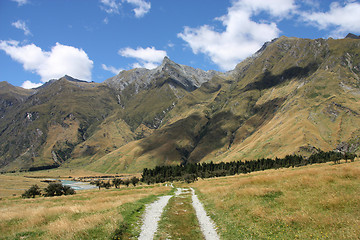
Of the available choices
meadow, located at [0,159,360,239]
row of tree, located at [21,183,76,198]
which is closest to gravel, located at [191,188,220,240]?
meadow, located at [0,159,360,239]

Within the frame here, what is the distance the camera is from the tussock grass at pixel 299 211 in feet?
46.8

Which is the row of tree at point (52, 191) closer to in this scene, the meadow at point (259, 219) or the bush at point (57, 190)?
the bush at point (57, 190)

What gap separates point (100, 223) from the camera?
1703 centimetres

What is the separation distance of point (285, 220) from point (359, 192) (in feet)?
27.9

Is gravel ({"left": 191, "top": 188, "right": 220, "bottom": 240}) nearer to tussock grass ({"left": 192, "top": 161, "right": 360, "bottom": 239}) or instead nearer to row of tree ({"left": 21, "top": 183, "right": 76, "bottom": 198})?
tussock grass ({"left": 192, "top": 161, "right": 360, "bottom": 239})

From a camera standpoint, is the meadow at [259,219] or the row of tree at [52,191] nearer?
the meadow at [259,219]

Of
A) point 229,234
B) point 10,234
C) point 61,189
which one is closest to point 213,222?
point 229,234

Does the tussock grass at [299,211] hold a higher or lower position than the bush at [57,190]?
higher

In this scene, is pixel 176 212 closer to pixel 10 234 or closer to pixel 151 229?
pixel 151 229

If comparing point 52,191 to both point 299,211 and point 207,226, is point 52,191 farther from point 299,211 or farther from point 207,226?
point 299,211

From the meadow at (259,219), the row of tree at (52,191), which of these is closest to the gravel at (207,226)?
the meadow at (259,219)

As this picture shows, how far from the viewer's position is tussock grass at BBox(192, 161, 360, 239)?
14263 millimetres

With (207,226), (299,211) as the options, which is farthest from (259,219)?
(207,226)

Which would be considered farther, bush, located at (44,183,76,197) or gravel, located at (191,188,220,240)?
bush, located at (44,183,76,197)
